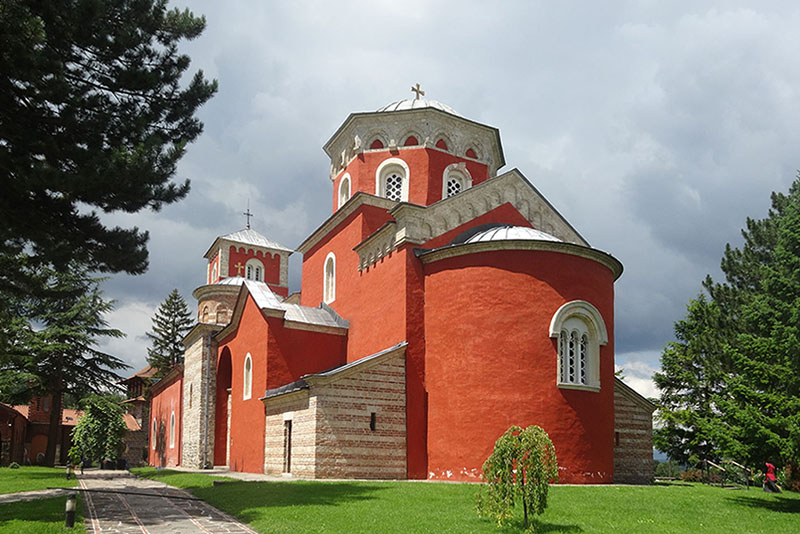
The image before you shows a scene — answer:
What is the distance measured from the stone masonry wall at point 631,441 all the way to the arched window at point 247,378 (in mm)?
11336

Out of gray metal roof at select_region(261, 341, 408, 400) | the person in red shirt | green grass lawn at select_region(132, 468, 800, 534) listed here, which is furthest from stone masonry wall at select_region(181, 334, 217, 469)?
the person in red shirt

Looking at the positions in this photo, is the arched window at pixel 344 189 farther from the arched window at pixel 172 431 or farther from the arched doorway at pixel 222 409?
the arched window at pixel 172 431

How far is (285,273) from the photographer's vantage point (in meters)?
36.3

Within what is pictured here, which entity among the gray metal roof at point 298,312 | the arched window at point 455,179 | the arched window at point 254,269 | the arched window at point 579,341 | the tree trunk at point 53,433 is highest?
the arched window at point 455,179

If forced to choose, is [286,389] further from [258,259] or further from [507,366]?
[258,259]

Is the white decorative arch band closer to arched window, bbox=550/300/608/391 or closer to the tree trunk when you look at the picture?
arched window, bbox=550/300/608/391

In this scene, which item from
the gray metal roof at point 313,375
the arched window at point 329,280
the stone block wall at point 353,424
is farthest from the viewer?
the arched window at point 329,280

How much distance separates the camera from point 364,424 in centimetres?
1617

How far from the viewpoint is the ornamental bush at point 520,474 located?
8.69 meters

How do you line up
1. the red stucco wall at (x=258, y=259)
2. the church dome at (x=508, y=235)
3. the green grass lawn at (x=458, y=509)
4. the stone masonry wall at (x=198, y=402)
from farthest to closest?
the red stucco wall at (x=258, y=259) → the stone masonry wall at (x=198, y=402) → the church dome at (x=508, y=235) → the green grass lawn at (x=458, y=509)

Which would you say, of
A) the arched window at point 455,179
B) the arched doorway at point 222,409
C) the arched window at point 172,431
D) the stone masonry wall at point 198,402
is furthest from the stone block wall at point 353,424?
the arched window at point 172,431

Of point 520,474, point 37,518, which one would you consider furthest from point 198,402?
point 520,474

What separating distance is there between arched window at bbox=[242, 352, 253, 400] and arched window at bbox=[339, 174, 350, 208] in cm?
618

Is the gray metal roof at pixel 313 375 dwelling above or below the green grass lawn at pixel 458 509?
above
